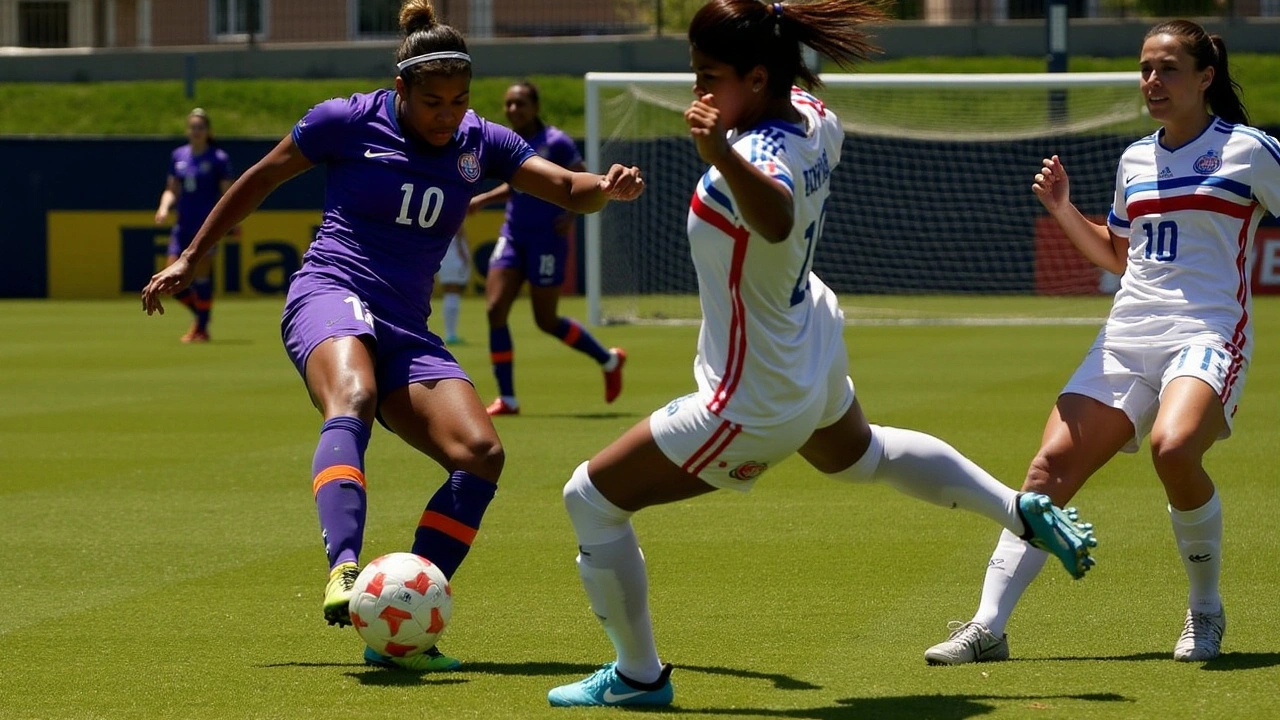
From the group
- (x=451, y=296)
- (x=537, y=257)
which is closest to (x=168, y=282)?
(x=537, y=257)

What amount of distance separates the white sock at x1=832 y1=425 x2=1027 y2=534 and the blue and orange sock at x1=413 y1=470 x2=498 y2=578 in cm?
122

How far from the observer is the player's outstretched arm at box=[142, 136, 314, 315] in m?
5.73

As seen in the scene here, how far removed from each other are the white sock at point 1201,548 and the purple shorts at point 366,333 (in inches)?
91.1

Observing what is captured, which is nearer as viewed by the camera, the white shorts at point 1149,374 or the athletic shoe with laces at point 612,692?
the athletic shoe with laces at point 612,692

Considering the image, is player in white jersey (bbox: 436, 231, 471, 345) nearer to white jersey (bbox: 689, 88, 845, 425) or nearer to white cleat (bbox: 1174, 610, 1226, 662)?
white cleat (bbox: 1174, 610, 1226, 662)

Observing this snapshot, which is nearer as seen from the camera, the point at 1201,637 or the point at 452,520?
the point at 1201,637

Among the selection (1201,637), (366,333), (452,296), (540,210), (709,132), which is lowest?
(452,296)

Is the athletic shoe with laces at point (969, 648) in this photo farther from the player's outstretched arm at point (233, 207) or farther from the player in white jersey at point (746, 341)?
the player's outstretched arm at point (233, 207)

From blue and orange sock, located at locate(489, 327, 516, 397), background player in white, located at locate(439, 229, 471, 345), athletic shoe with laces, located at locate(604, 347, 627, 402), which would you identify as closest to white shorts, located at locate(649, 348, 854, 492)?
blue and orange sock, located at locate(489, 327, 516, 397)

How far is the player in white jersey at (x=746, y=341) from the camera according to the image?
4195mm

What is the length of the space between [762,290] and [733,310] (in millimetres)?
93

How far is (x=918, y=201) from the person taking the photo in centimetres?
2639

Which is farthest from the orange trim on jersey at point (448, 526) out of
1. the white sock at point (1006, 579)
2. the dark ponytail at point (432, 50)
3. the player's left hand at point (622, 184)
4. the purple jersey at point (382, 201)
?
the white sock at point (1006, 579)

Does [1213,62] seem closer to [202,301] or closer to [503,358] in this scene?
[503,358]
